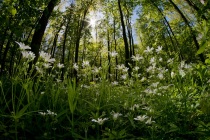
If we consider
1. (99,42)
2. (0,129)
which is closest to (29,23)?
(0,129)

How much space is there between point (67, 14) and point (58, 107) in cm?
2433

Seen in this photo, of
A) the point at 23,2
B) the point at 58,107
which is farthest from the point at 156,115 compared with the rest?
the point at 23,2

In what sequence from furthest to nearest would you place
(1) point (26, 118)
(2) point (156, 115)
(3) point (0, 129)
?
(2) point (156, 115), (1) point (26, 118), (3) point (0, 129)

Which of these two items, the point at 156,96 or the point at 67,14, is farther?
the point at 67,14

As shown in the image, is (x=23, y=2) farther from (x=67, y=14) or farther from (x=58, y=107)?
(x=67, y=14)

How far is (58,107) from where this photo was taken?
9.80ft

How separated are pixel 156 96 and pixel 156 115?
1.84 ft

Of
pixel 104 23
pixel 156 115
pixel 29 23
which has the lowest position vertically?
pixel 156 115

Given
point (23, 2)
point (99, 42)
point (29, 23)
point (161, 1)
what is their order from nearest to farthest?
point (23, 2) → point (29, 23) → point (161, 1) → point (99, 42)

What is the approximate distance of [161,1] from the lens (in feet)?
72.2

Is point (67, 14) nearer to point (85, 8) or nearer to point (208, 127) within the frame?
point (85, 8)

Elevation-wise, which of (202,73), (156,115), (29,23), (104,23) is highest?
(104,23)

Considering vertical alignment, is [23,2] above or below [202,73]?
above

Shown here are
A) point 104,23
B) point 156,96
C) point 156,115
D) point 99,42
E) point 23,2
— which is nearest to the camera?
point 156,115
